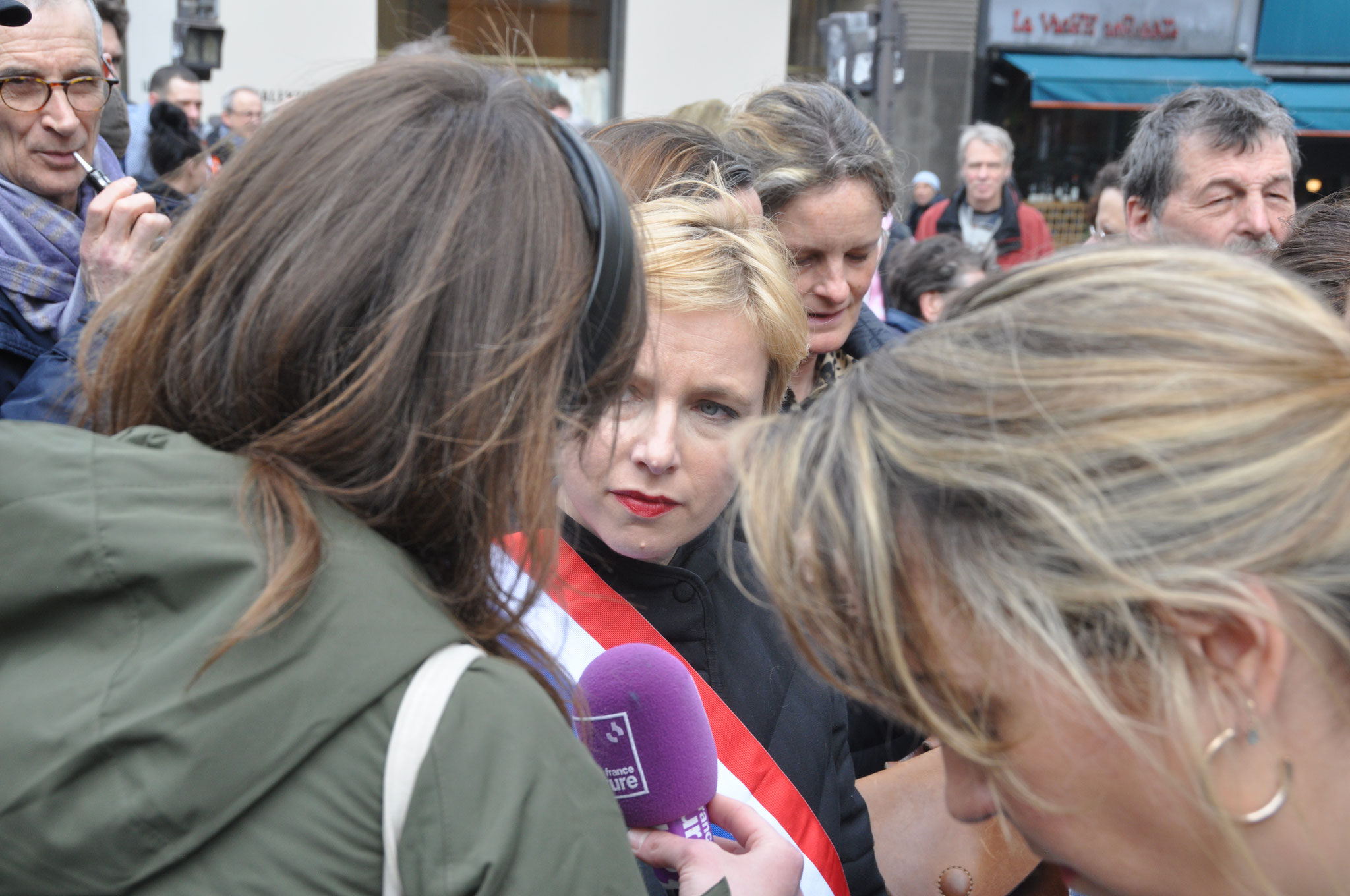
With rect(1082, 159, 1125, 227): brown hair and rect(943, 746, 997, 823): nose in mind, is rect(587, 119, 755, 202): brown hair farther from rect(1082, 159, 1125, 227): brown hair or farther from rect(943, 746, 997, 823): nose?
rect(1082, 159, 1125, 227): brown hair

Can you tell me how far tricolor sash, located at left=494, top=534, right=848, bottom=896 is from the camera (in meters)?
1.74

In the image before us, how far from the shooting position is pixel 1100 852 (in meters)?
1.07

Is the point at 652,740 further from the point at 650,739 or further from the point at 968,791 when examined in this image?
the point at 968,791

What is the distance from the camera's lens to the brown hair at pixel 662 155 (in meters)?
2.29

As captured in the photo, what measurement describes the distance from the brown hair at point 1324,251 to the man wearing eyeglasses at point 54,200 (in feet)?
7.62

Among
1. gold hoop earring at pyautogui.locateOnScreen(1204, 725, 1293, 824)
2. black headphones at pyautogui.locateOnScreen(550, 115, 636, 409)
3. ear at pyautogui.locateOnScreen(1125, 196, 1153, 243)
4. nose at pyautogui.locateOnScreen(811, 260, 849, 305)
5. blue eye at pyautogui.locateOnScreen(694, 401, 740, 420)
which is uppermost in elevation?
black headphones at pyautogui.locateOnScreen(550, 115, 636, 409)

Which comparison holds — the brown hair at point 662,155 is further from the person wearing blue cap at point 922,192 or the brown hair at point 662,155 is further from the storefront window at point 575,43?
the storefront window at point 575,43

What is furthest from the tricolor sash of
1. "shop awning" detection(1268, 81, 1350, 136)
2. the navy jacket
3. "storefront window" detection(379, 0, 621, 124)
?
"shop awning" detection(1268, 81, 1350, 136)

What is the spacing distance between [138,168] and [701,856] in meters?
5.06

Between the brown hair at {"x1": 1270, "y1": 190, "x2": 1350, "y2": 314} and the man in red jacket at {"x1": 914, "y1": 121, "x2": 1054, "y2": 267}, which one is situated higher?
Result: the brown hair at {"x1": 1270, "y1": 190, "x2": 1350, "y2": 314}

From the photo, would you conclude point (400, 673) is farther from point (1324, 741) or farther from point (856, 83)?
point (856, 83)

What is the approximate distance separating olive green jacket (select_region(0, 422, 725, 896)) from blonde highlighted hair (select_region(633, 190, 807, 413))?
1.03 m

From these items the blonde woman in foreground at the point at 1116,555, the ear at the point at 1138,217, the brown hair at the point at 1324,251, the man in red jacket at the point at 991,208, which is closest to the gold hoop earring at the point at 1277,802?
the blonde woman in foreground at the point at 1116,555

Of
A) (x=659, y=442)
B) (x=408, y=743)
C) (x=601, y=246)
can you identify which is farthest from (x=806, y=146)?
(x=408, y=743)
